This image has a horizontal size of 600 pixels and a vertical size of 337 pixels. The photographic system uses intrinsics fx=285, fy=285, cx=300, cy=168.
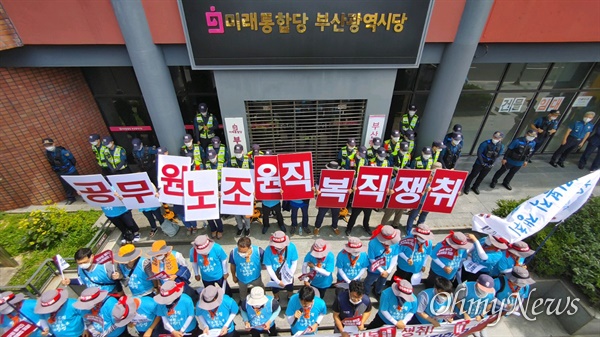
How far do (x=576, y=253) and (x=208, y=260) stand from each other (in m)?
6.87

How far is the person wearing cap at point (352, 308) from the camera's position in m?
3.88

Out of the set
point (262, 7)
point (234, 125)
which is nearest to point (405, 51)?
point (262, 7)

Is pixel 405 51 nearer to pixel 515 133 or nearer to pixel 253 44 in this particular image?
pixel 253 44

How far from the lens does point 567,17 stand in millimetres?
7000

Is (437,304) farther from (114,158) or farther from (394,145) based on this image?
(114,158)

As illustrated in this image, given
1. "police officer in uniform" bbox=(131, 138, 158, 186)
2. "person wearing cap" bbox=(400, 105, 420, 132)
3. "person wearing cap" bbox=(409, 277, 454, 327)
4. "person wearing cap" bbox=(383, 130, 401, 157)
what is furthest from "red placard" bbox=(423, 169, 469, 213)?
"police officer in uniform" bbox=(131, 138, 158, 186)

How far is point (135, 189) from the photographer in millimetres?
6004

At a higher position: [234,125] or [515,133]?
[234,125]

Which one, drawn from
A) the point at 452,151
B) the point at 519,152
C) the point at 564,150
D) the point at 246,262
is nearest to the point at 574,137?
the point at 564,150

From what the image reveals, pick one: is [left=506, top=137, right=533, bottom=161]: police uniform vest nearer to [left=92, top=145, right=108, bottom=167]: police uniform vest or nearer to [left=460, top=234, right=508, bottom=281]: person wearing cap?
[left=460, top=234, right=508, bottom=281]: person wearing cap

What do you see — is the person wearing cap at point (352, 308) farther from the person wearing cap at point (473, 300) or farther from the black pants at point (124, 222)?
the black pants at point (124, 222)

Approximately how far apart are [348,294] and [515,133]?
9753mm

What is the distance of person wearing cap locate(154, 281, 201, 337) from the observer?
3906 mm

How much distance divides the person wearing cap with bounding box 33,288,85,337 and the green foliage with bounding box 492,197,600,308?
809 centimetres
